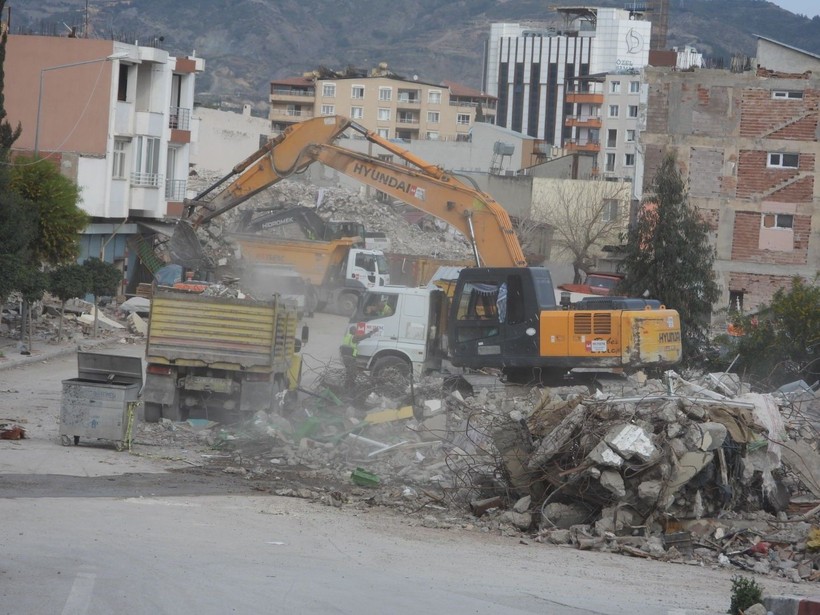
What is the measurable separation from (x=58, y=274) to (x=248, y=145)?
66.0 m

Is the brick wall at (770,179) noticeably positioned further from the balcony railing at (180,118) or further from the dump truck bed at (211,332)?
the dump truck bed at (211,332)

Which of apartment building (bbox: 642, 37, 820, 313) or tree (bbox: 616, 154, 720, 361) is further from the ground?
apartment building (bbox: 642, 37, 820, 313)

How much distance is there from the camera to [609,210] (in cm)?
6656

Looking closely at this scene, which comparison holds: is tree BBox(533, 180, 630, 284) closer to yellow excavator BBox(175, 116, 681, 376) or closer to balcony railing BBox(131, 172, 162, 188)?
balcony railing BBox(131, 172, 162, 188)

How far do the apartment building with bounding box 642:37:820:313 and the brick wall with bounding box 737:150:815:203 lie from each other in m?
0.04

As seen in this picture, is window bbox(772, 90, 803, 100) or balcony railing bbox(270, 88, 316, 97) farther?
balcony railing bbox(270, 88, 316, 97)

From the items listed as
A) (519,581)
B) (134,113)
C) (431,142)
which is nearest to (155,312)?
(519,581)

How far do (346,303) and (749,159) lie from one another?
15.4 m

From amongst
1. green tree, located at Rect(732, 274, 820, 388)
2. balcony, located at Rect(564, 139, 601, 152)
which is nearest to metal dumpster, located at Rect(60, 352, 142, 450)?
green tree, located at Rect(732, 274, 820, 388)

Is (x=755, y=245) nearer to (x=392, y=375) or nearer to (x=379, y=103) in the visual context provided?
(x=392, y=375)

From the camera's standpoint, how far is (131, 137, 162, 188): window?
153ft

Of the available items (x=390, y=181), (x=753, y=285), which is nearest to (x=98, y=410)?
(x=390, y=181)

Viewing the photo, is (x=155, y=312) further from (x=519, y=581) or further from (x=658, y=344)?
(x=519, y=581)

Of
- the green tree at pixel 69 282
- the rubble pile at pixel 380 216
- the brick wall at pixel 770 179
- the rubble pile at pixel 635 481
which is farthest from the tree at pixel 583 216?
the rubble pile at pixel 635 481
